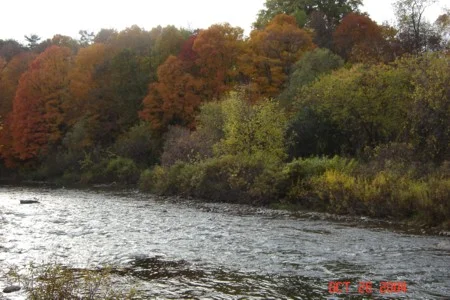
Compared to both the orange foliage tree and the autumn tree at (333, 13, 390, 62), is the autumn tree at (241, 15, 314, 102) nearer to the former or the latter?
the orange foliage tree

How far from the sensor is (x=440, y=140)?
28.1 m

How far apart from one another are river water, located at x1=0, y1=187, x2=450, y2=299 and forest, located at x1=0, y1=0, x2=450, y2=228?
5115 mm

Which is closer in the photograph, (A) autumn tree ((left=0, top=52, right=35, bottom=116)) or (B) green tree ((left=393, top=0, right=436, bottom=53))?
(B) green tree ((left=393, top=0, right=436, bottom=53))

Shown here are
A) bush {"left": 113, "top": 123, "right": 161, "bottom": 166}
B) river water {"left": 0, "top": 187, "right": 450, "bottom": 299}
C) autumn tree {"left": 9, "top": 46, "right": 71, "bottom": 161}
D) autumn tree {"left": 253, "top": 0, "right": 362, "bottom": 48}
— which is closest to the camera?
river water {"left": 0, "top": 187, "right": 450, "bottom": 299}

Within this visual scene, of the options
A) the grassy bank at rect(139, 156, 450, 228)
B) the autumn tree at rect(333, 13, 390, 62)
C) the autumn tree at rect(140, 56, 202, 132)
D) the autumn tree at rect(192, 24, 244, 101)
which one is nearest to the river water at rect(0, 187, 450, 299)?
the grassy bank at rect(139, 156, 450, 228)

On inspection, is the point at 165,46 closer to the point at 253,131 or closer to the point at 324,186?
the point at 253,131

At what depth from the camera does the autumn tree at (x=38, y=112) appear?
61.4m

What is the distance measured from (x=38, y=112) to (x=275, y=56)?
3184cm

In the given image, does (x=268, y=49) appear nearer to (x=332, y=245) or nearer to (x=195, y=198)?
(x=195, y=198)

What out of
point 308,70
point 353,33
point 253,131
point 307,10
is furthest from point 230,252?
point 307,10
